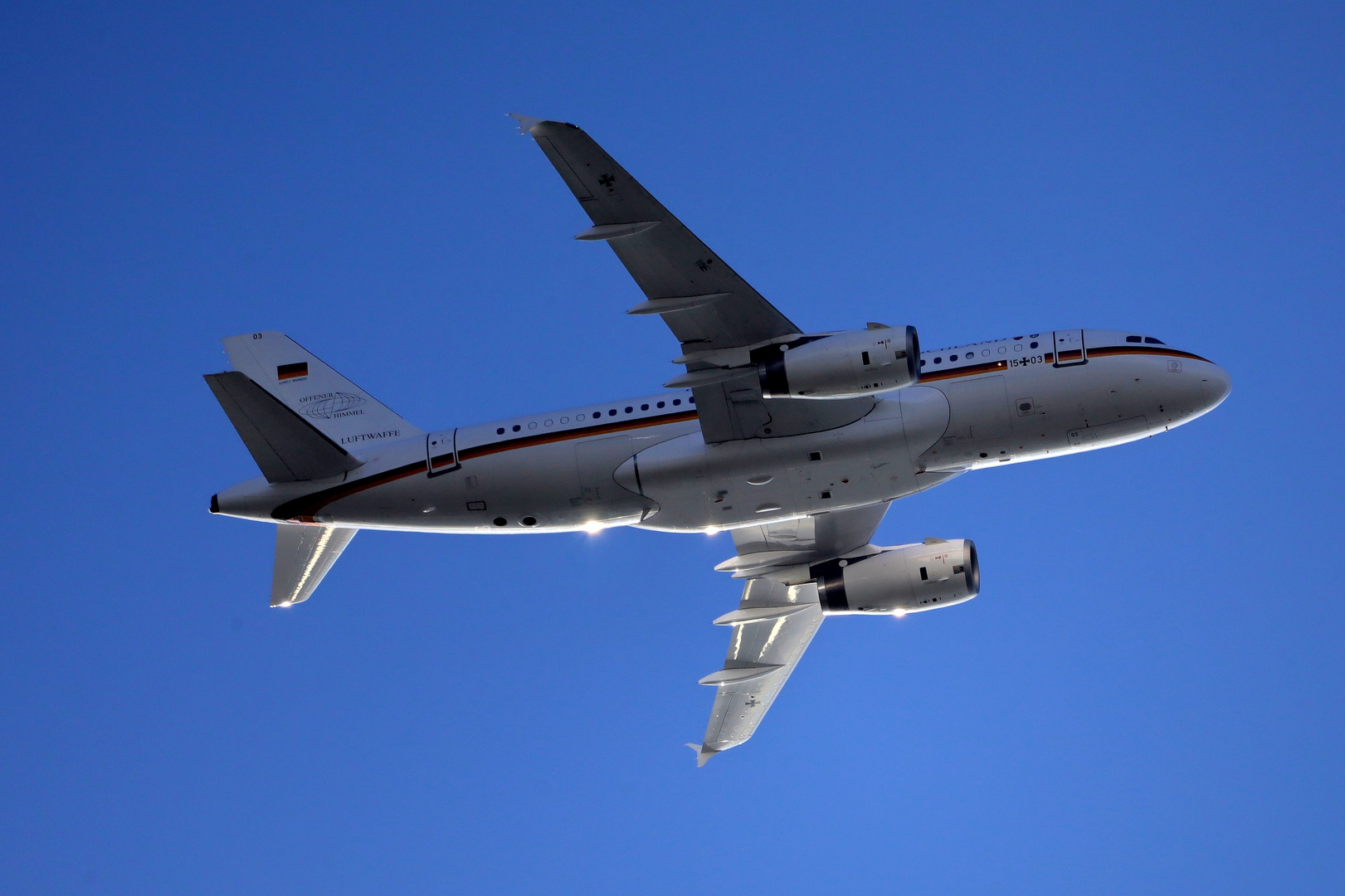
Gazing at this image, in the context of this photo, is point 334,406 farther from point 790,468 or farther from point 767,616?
point 767,616

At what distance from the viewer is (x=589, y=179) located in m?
25.0

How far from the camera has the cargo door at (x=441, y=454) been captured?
30.2 meters

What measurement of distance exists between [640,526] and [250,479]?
1013 centimetres

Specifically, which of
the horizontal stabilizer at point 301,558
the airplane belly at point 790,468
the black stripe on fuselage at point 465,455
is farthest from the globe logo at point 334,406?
the airplane belly at point 790,468

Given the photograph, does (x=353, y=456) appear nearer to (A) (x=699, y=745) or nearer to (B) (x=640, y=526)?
Answer: (B) (x=640, y=526)

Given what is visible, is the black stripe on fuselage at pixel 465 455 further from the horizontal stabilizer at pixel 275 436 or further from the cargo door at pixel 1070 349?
the cargo door at pixel 1070 349

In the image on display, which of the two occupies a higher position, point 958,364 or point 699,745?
point 958,364

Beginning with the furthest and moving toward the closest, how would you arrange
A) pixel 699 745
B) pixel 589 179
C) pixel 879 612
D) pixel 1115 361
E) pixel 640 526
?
pixel 699 745
pixel 879 612
pixel 640 526
pixel 1115 361
pixel 589 179

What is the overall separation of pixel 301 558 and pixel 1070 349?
20893 mm

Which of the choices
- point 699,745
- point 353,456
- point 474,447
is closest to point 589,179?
point 474,447

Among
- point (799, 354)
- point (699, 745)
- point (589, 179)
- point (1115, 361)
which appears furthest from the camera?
point (699, 745)

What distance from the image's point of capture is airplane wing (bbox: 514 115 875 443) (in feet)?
81.5

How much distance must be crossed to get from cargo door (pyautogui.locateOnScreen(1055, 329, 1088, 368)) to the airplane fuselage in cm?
6

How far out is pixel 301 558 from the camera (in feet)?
106
